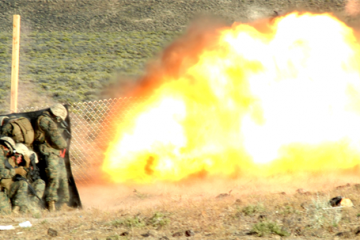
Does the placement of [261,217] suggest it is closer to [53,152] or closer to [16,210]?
[53,152]

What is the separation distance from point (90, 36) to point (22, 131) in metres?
22.8

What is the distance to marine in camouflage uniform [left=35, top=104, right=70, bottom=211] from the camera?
30.2ft

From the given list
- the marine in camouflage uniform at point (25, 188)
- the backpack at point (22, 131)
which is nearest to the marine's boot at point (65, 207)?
the marine in camouflage uniform at point (25, 188)

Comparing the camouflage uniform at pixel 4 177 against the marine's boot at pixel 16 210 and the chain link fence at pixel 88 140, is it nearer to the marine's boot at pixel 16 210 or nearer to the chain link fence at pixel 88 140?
the marine's boot at pixel 16 210

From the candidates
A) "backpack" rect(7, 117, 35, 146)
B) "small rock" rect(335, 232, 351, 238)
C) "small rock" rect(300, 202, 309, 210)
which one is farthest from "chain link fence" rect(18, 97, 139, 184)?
"small rock" rect(335, 232, 351, 238)

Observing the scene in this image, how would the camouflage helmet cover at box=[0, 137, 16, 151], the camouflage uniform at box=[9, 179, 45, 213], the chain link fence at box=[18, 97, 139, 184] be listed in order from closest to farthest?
the camouflage uniform at box=[9, 179, 45, 213], the camouflage helmet cover at box=[0, 137, 16, 151], the chain link fence at box=[18, 97, 139, 184]

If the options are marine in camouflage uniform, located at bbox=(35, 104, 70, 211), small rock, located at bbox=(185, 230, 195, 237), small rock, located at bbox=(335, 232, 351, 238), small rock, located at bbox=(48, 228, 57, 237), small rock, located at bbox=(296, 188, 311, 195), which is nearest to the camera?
small rock, located at bbox=(335, 232, 351, 238)

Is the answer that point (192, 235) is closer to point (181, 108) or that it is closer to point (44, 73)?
point (181, 108)

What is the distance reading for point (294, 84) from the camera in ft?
39.3

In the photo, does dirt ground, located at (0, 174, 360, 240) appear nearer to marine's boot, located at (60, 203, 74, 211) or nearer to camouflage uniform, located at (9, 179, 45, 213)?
marine's boot, located at (60, 203, 74, 211)

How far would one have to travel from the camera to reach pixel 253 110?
38.8 ft

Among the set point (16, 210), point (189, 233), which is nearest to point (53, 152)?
point (16, 210)

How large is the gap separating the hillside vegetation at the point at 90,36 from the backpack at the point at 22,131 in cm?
801

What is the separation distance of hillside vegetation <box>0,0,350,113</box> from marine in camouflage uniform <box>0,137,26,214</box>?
27.1 feet
